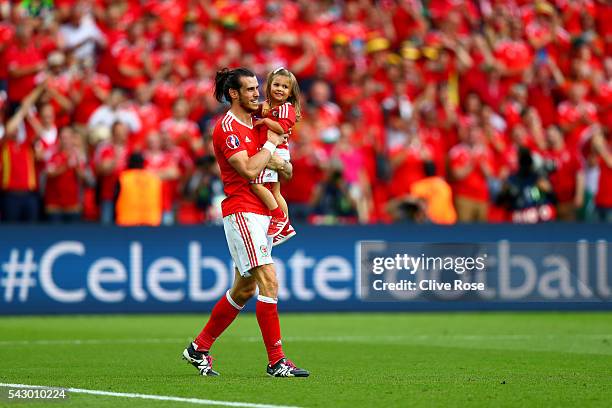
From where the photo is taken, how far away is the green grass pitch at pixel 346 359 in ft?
26.7

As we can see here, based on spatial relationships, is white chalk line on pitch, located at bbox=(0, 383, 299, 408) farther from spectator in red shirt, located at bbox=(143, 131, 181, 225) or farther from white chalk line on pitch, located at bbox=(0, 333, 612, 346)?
spectator in red shirt, located at bbox=(143, 131, 181, 225)

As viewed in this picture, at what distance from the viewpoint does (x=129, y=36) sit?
19906 millimetres

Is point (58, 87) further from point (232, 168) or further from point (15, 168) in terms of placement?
point (232, 168)

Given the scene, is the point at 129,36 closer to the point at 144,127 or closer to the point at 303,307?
the point at 144,127

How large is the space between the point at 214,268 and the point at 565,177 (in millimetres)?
6313

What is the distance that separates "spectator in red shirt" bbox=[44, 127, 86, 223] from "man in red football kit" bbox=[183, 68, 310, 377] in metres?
8.42

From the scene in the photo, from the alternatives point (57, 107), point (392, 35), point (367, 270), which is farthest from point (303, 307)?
point (392, 35)

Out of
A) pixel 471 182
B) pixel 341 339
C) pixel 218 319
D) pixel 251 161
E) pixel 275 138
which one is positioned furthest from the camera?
pixel 471 182

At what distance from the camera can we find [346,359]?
36.1ft

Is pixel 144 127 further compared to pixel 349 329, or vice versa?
pixel 144 127

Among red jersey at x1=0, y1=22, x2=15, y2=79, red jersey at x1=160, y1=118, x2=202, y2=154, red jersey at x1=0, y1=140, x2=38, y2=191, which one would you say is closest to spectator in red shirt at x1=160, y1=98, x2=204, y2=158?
red jersey at x1=160, y1=118, x2=202, y2=154

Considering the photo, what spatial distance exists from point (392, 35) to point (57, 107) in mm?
6812

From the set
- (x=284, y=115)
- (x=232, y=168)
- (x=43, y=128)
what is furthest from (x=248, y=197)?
(x=43, y=128)

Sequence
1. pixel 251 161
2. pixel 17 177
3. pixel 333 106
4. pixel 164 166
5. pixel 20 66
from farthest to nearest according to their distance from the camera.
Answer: pixel 333 106 < pixel 20 66 < pixel 164 166 < pixel 17 177 < pixel 251 161
